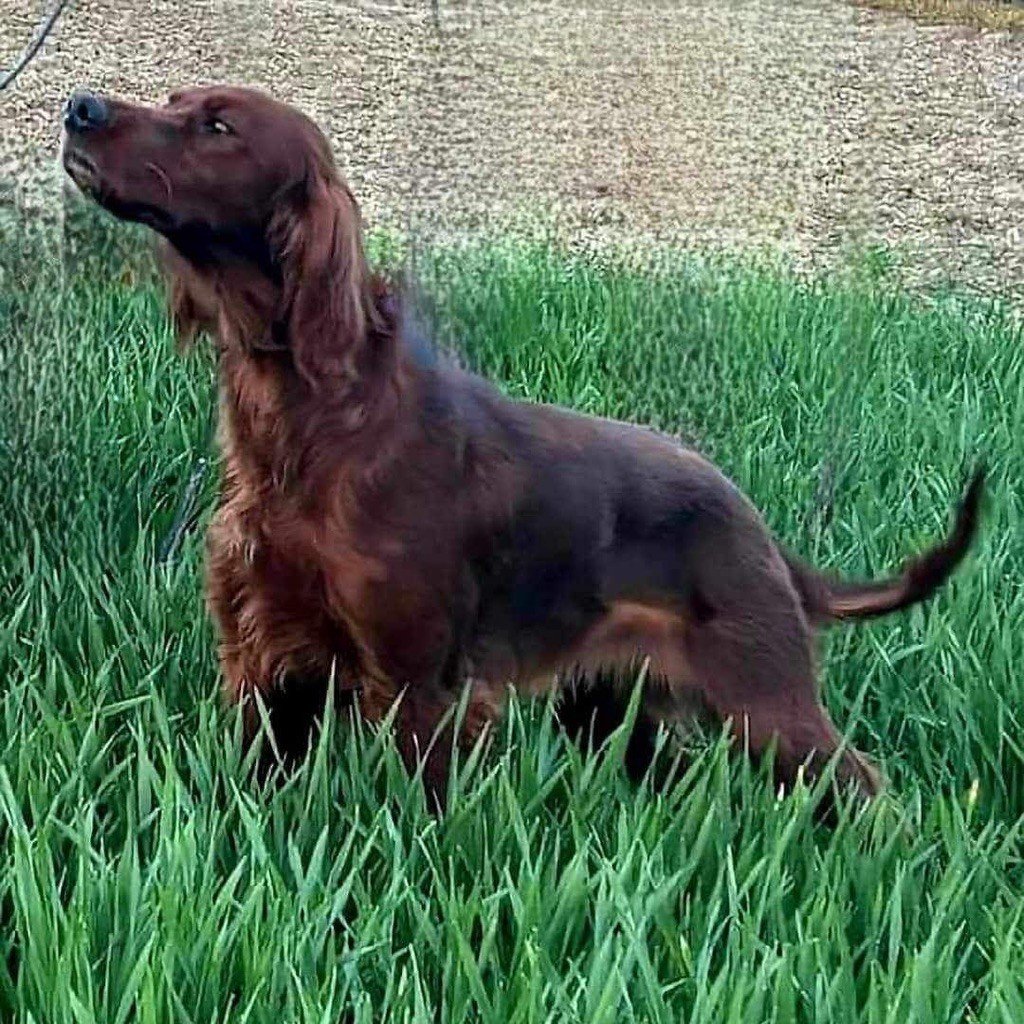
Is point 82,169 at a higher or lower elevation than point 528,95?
higher

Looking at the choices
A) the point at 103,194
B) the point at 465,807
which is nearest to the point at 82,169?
the point at 103,194

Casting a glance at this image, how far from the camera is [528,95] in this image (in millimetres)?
3609

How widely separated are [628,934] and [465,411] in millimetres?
714

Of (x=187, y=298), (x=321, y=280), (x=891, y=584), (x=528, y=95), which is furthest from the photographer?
(x=528, y=95)

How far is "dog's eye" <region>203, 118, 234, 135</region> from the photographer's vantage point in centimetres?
188

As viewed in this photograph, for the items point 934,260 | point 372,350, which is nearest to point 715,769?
point 372,350

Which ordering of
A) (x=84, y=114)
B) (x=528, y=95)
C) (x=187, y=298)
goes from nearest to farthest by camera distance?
(x=84, y=114) < (x=187, y=298) < (x=528, y=95)

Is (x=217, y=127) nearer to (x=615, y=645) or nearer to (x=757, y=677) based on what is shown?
(x=615, y=645)

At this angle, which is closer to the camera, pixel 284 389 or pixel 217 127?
pixel 217 127

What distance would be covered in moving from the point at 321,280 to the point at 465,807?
58cm

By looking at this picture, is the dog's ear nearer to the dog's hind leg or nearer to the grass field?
the grass field

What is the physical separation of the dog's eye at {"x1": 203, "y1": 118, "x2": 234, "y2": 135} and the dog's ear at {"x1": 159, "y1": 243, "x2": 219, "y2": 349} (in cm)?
15

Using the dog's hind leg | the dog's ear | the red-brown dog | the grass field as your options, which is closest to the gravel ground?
the grass field

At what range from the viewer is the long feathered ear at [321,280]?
75.0 inches
